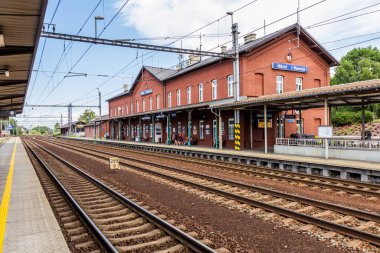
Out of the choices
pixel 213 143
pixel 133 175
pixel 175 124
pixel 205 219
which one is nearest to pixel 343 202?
pixel 205 219

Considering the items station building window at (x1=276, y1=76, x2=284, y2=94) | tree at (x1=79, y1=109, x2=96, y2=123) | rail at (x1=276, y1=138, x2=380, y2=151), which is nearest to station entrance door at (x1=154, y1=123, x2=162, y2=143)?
station building window at (x1=276, y1=76, x2=284, y2=94)

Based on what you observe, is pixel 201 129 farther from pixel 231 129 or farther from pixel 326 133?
pixel 326 133

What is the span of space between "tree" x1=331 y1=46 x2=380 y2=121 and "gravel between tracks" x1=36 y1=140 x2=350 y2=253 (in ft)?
146

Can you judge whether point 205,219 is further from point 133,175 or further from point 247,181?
point 133,175

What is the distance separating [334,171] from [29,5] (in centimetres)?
1250

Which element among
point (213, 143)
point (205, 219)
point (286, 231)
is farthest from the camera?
point (213, 143)

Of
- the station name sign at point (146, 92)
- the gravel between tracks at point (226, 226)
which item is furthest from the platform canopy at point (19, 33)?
the station name sign at point (146, 92)

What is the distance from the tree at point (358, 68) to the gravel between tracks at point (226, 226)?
4464 centimetres

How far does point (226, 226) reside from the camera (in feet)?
21.3

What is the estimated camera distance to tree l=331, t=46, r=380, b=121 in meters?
49.3

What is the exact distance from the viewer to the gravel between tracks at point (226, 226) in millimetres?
5402

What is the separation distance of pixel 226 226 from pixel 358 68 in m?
60.3

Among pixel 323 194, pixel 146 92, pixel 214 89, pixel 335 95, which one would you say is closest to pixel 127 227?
pixel 323 194

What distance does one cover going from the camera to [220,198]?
8984mm
